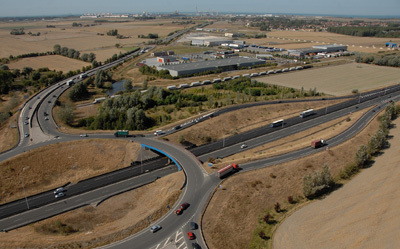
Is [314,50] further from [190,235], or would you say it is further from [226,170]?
[190,235]

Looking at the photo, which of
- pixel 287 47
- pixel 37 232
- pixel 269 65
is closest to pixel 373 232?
pixel 37 232

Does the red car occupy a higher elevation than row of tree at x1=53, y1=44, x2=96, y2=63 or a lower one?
lower

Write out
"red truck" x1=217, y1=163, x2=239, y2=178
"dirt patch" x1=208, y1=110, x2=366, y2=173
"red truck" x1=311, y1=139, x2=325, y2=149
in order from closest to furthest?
"red truck" x1=217, y1=163, x2=239, y2=178 < "dirt patch" x1=208, y1=110, x2=366, y2=173 < "red truck" x1=311, y1=139, x2=325, y2=149

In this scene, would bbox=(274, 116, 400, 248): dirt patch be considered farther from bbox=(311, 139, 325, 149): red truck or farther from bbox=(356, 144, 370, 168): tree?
bbox=(311, 139, 325, 149): red truck

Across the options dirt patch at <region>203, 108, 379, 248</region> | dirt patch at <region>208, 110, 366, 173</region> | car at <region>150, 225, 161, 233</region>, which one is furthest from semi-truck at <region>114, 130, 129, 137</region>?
car at <region>150, 225, 161, 233</region>

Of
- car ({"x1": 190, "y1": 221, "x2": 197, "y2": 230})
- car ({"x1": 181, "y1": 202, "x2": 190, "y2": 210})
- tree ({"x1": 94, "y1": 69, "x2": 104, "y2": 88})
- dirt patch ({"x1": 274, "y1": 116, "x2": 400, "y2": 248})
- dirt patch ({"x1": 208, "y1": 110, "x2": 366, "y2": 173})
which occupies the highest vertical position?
tree ({"x1": 94, "y1": 69, "x2": 104, "y2": 88})

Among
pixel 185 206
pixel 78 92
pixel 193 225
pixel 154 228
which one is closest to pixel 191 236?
pixel 193 225

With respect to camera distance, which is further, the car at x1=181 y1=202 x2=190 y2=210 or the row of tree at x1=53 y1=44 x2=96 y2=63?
the row of tree at x1=53 y1=44 x2=96 y2=63

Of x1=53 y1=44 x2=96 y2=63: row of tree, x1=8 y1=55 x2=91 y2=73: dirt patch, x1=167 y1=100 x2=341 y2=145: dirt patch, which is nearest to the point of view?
x1=167 y1=100 x2=341 y2=145: dirt patch
